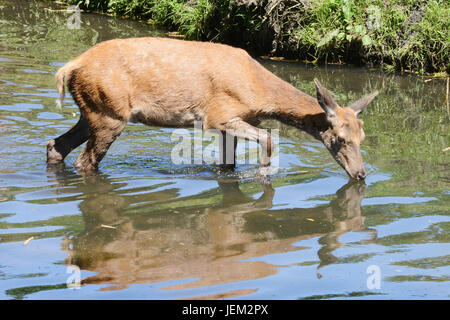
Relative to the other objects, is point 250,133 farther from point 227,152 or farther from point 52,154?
point 52,154

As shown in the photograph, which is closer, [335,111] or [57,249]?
[57,249]

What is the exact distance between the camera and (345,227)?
281 inches

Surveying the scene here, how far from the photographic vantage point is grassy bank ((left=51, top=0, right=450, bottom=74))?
571 inches

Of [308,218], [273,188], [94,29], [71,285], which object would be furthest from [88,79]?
[94,29]

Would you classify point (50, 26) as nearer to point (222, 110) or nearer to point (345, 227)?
point (222, 110)

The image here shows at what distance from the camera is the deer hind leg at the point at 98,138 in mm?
8461

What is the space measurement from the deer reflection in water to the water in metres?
0.02

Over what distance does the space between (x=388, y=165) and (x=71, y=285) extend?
16.7 ft

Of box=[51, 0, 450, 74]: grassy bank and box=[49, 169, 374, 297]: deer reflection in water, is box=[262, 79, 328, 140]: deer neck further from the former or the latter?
box=[51, 0, 450, 74]: grassy bank

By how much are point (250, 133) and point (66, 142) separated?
222 cm

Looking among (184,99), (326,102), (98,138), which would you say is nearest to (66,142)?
(98,138)

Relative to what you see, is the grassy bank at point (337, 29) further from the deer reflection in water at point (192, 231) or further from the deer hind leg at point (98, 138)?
the deer hind leg at point (98, 138)
